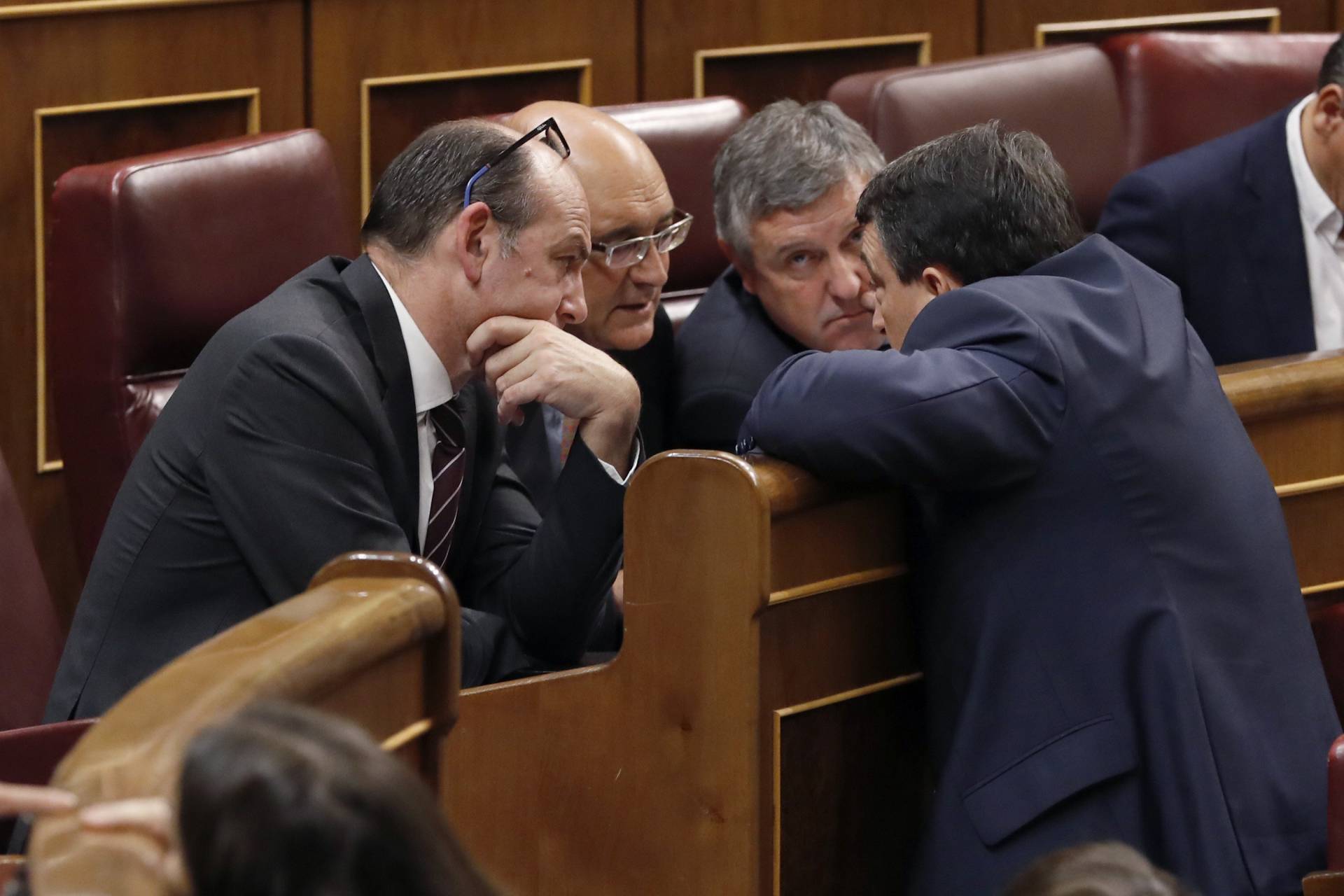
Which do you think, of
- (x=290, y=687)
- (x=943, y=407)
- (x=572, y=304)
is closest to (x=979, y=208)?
(x=943, y=407)

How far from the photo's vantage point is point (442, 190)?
1.92 metres

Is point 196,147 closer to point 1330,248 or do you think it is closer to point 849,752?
point 849,752

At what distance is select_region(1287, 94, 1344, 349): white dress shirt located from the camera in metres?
2.83

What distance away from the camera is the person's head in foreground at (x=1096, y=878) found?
886 millimetres

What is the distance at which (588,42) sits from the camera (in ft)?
11.4

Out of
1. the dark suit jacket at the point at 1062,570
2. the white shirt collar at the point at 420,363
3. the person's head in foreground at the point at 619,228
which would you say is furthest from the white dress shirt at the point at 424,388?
the person's head in foreground at the point at 619,228

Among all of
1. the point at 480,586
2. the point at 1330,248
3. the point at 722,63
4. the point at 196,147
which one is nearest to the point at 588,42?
the point at 722,63

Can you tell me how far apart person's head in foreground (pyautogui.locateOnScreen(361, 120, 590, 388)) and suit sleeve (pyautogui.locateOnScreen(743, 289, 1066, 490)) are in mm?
361

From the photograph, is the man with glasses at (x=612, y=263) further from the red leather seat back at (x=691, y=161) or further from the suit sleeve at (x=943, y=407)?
the suit sleeve at (x=943, y=407)

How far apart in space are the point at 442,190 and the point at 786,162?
0.71 meters

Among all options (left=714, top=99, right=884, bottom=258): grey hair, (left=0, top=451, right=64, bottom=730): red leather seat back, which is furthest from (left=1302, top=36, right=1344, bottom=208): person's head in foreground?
(left=0, top=451, right=64, bottom=730): red leather seat back

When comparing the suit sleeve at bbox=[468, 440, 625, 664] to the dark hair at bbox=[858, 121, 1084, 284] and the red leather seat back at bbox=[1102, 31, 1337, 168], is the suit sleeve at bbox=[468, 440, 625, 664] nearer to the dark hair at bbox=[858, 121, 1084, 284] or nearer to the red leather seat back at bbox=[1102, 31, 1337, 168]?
the dark hair at bbox=[858, 121, 1084, 284]

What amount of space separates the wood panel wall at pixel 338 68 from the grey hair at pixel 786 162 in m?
0.93

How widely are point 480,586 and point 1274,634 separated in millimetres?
855
